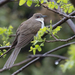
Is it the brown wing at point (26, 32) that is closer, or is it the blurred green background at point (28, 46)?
the brown wing at point (26, 32)

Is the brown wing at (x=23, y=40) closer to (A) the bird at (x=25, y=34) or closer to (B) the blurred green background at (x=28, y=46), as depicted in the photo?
(A) the bird at (x=25, y=34)

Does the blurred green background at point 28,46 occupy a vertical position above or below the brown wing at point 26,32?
below

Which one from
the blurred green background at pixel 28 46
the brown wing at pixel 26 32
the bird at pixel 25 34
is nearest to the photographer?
the bird at pixel 25 34

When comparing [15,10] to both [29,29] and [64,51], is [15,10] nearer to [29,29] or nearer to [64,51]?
[64,51]

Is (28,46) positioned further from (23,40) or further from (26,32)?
(23,40)

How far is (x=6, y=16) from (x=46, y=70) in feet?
11.2

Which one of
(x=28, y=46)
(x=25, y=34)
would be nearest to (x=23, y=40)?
(x=25, y=34)

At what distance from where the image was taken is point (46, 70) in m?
8.66

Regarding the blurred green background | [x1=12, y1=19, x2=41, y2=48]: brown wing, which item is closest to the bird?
[x1=12, y1=19, x2=41, y2=48]: brown wing

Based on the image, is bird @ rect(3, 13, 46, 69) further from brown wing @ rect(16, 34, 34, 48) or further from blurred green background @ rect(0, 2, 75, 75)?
blurred green background @ rect(0, 2, 75, 75)

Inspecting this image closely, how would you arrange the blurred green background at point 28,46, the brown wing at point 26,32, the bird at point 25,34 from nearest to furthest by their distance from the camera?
the bird at point 25,34, the brown wing at point 26,32, the blurred green background at point 28,46

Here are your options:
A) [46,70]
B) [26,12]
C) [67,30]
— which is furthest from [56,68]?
[26,12]

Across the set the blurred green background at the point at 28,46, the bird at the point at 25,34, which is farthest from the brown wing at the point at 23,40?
the blurred green background at the point at 28,46

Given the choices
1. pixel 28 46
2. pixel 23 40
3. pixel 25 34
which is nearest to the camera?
pixel 23 40
